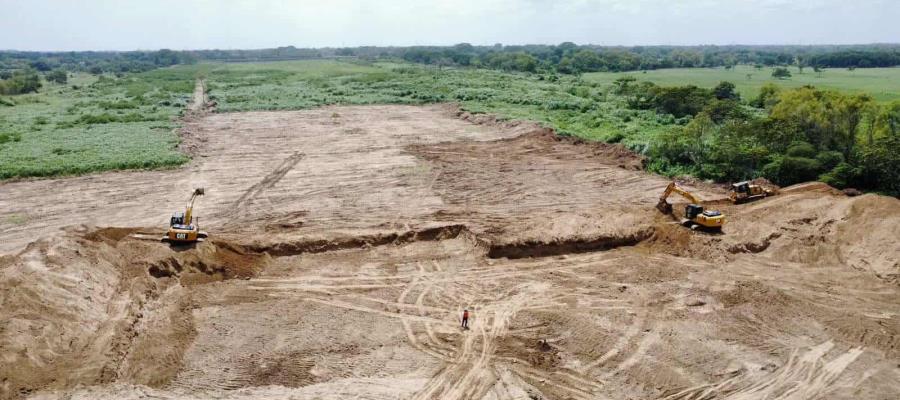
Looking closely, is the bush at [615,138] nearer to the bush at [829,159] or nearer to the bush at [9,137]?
the bush at [829,159]

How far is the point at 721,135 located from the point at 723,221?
11472 mm

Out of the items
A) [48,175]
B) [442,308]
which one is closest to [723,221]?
[442,308]

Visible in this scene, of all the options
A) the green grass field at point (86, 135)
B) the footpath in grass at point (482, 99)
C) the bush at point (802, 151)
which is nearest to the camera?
the bush at point (802, 151)

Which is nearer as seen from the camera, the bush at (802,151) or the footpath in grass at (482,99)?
the bush at (802,151)

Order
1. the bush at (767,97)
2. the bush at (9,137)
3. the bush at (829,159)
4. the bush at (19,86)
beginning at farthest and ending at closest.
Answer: the bush at (19,86), the bush at (767,97), the bush at (9,137), the bush at (829,159)

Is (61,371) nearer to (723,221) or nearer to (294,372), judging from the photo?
(294,372)

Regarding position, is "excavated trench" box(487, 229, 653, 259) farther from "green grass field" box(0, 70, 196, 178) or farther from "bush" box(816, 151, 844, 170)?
"green grass field" box(0, 70, 196, 178)

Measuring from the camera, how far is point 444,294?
1652 cm

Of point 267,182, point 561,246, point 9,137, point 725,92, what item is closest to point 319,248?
point 561,246

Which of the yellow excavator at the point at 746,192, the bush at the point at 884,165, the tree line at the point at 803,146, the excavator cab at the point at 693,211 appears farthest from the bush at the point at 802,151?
the excavator cab at the point at 693,211

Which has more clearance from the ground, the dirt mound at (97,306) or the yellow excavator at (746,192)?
the yellow excavator at (746,192)

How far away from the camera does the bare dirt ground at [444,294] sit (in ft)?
40.6

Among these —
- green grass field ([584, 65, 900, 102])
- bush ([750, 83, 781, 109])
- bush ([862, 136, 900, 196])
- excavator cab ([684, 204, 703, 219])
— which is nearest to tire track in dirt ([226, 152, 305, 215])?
excavator cab ([684, 204, 703, 219])

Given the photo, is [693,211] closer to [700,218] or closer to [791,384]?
[700,218]
